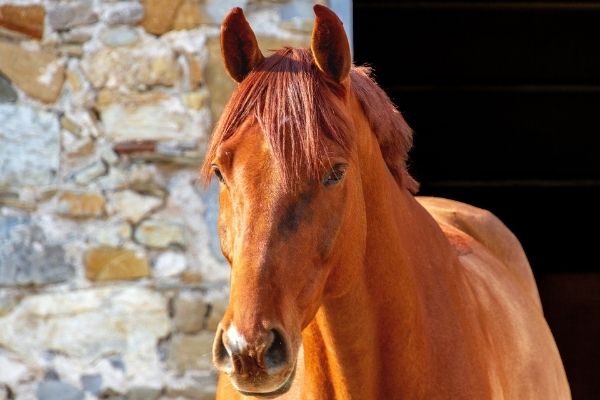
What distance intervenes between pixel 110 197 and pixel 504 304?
1.43 metres

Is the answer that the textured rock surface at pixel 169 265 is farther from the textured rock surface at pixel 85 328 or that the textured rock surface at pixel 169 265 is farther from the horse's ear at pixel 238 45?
the horse's ear at pixel 238 45

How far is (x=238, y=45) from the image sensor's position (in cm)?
192

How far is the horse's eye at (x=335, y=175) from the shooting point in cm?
177

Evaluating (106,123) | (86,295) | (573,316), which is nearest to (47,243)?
(86,295)

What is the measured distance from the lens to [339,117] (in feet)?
6.02

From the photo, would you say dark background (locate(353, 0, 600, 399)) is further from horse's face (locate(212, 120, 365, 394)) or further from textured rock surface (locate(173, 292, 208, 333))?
horse's face (locate(212, 120, 365, 394))

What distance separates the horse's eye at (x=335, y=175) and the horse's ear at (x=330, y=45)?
7.5 inches

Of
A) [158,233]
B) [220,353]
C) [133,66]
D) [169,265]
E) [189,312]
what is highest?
[133,66]

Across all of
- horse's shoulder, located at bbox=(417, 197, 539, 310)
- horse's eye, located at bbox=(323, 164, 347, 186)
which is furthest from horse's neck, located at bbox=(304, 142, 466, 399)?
horse's shoulder, located at bbox=(417, 197, 539, 310)

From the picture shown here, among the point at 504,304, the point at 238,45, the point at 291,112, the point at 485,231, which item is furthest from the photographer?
the point at 485,231

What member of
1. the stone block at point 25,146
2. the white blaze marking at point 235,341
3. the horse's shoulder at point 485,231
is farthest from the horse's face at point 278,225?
the stone block at point 25,146

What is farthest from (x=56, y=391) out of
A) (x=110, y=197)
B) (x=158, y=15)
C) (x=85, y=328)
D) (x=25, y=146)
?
(x=158, y=15)

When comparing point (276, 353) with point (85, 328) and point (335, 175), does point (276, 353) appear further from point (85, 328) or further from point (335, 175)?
point (85, 328)

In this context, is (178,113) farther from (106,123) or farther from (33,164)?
(33,164)
